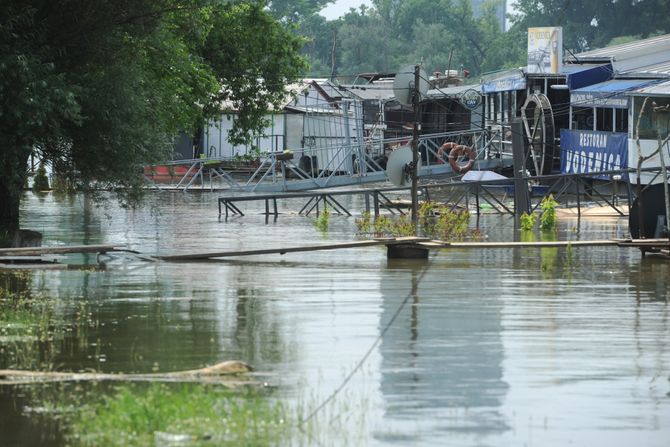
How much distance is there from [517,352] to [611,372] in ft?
3.57

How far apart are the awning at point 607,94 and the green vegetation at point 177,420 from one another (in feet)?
102

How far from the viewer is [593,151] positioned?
4291cm

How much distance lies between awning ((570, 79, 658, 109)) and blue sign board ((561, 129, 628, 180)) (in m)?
0.93

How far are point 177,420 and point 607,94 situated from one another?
34.5 meters

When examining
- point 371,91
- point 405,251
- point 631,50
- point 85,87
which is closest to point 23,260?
point 85,87

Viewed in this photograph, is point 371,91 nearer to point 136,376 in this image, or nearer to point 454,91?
point 454,91

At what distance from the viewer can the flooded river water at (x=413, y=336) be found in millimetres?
9141

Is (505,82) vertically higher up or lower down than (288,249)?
higher up

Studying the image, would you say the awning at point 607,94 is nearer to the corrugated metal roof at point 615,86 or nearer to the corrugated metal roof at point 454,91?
A: the corrugated metal roof at point 615,86

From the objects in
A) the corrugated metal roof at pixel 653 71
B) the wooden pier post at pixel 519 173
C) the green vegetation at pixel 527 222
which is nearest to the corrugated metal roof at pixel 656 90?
the corrugated metal roof at pixel 653 71

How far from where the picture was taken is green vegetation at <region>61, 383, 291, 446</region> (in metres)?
8.46

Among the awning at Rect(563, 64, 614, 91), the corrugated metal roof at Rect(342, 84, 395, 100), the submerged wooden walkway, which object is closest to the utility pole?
the submerged wooden walkway

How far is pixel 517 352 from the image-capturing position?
1166cm

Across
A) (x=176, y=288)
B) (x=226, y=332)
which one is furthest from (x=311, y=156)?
(x=226, y=332)
